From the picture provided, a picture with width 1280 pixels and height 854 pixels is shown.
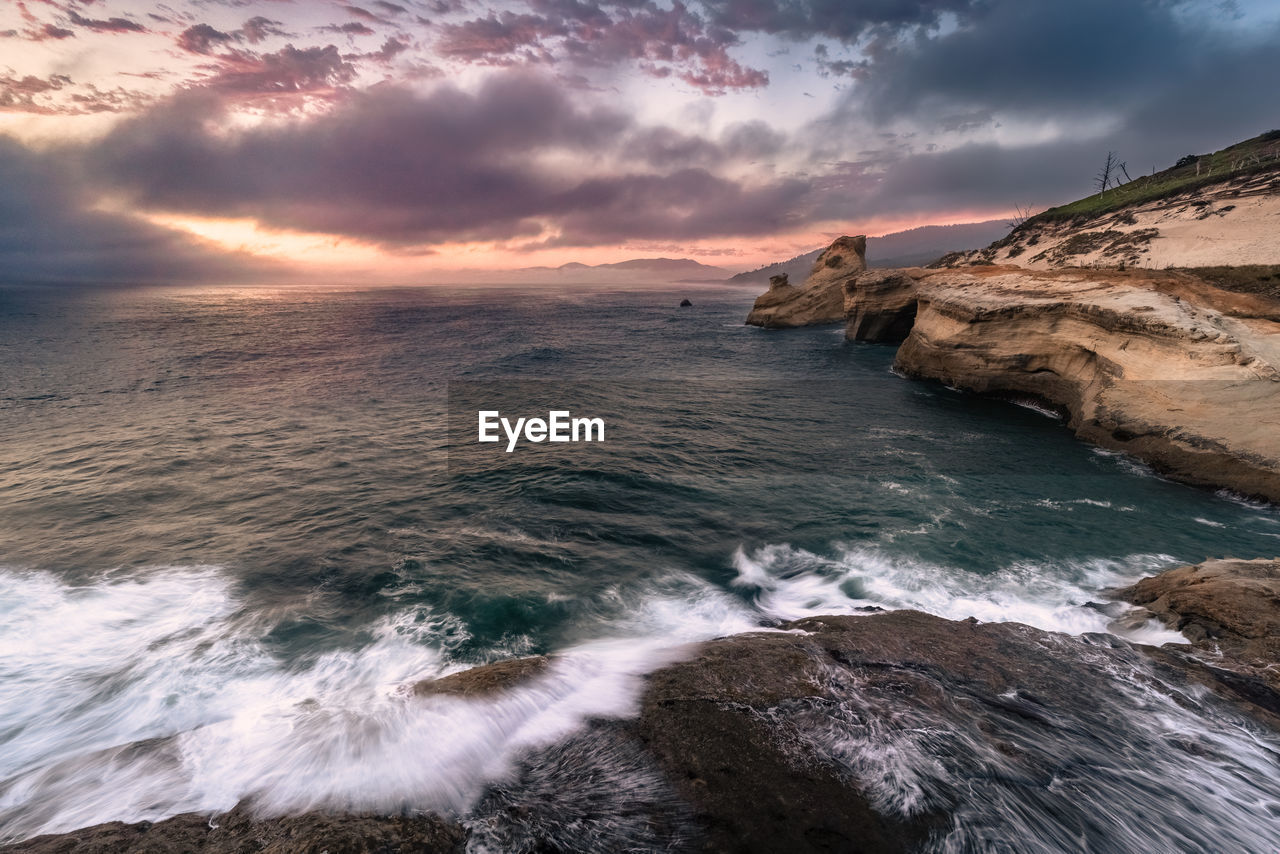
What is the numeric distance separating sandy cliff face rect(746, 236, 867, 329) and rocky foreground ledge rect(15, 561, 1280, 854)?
5908cm

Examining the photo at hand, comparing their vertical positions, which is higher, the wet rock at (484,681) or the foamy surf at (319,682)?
the wet rock at (484,681)

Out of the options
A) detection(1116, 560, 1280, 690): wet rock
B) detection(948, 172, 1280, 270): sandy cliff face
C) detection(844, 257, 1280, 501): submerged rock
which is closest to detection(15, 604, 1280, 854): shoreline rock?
detection(1116, 560, 1280, 690): wet rock

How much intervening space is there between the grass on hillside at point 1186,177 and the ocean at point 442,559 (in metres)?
40.0

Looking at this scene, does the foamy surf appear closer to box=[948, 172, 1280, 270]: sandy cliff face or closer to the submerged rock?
the submerged rock

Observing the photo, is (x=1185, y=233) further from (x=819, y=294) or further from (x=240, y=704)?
(x=240, y=704)

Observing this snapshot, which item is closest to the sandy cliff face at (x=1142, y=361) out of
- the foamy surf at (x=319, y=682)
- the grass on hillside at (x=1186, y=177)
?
the foamy surf at (x=319, y=682)

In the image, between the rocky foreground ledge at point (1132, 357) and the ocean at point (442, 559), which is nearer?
the ocean at point (442, 559)

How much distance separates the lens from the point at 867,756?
551 centimetres

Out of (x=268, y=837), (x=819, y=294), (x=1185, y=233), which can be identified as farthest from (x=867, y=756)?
(x=819, y=294)

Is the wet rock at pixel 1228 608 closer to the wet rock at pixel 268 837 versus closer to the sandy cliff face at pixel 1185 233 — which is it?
the wet rock at pixel 268 837

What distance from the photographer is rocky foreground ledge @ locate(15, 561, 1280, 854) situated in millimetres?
4637

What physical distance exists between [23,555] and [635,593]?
1595 cm

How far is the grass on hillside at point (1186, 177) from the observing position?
43.4 meters

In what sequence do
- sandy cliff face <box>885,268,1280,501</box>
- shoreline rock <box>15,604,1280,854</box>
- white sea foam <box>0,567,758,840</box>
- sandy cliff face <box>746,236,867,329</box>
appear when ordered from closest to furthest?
shoreline rock <box>15,604,1280,854</box>
white sea foam <box>0,567,758,840</box>
sandy cliff face <box>885,268,1280,501</box>
sandy cliff face <box>746,236,867,329</box>
